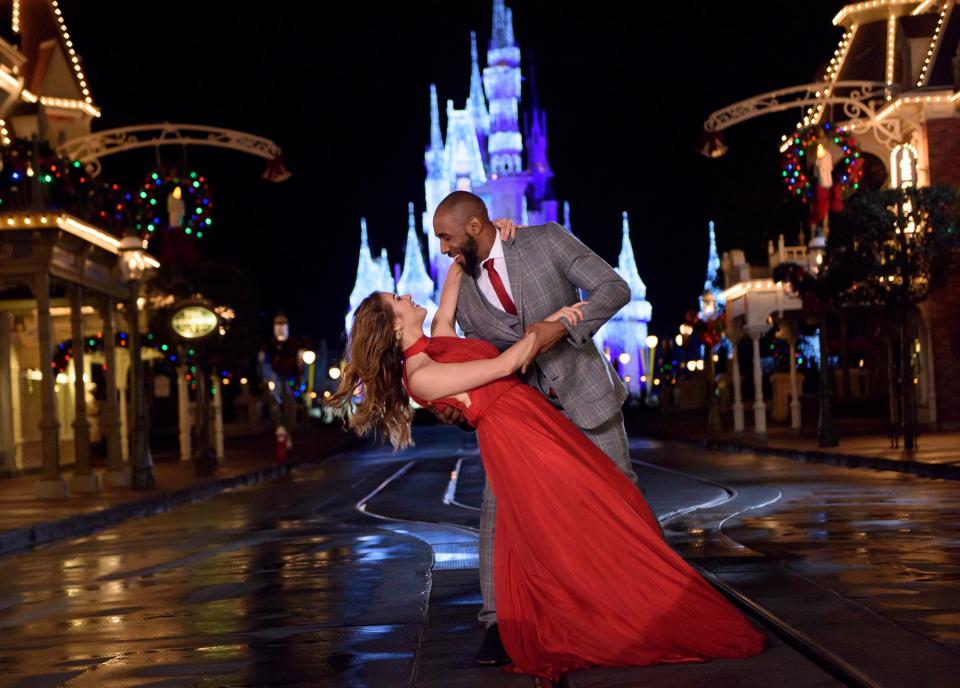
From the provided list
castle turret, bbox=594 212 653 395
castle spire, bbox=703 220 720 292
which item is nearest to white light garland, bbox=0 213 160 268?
castle spire, bbox=703 220 720 292

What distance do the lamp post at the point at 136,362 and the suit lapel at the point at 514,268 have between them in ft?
69.9

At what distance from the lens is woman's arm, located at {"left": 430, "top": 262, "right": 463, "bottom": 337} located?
7.45 meters

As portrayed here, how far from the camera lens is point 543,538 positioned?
268 inches

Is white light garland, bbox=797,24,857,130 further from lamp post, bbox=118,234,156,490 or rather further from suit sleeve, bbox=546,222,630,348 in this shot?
suit sleeve, bbox=546,222,630,348

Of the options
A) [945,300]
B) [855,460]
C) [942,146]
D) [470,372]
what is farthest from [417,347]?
[942,146]

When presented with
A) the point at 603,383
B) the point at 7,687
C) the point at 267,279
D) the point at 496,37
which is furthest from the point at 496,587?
the point at 496,37

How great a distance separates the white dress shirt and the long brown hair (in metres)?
0.60

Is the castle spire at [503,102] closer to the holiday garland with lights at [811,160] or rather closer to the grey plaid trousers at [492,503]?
the holiday garland with lights at [811,160]

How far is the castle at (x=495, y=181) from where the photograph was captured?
165m

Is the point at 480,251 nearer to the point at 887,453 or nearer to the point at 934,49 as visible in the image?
the point at 887,453

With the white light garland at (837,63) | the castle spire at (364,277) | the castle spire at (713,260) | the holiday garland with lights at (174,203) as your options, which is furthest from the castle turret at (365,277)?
the holiday garland with lights at (174,203)

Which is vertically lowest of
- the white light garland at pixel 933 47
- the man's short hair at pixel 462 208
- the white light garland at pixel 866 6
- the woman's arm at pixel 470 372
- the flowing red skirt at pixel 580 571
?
the flowing red skirt at pixel 580 571

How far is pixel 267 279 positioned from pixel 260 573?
89787mm

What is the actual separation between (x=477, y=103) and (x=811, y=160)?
155994 mm
